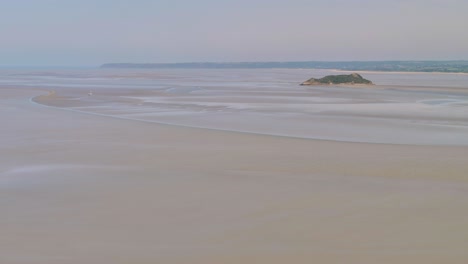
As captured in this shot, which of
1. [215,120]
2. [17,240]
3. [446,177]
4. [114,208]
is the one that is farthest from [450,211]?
[215,120]

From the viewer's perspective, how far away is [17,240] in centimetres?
488

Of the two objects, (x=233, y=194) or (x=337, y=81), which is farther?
(x=337, y=81)

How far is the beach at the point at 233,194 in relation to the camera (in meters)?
4.70

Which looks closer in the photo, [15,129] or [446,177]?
[446,177]

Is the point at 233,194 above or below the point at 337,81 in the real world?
below

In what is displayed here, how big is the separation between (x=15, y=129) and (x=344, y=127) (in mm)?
7552

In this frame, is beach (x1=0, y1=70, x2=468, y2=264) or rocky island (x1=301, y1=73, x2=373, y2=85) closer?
beach (x1=0, y1=70, x2=468, y2=264)

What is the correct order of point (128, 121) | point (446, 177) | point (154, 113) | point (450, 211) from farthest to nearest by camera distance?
1. point (154, 113)
2. point (128, 121)
3. point (446, 177)
4. point (450, 211)

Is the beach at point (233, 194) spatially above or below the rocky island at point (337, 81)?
below

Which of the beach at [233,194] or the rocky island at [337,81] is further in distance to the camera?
the rocky island at [337,81]

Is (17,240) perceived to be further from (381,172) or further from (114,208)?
(381,172)

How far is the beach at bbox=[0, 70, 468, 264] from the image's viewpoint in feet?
15.4

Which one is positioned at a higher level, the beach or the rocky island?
the rocky island

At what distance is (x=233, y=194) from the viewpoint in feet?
21.6
